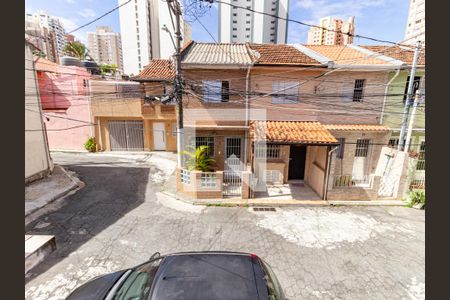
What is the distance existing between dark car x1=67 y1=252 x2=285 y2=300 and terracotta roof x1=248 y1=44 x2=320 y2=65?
8837 mm

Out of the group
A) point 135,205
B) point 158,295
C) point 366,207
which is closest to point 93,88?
point 135,205

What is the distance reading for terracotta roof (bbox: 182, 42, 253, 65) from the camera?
9.68 meters

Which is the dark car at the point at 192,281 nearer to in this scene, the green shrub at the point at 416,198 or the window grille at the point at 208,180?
the window grille at the point at 208,180

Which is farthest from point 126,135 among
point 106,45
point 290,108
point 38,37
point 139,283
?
point 106,45

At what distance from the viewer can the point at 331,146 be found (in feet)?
27.0

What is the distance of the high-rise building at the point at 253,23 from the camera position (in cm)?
6981

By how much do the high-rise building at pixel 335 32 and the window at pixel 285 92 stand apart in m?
2.57

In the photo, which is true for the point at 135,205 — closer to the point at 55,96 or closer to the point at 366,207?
the point at 366,207

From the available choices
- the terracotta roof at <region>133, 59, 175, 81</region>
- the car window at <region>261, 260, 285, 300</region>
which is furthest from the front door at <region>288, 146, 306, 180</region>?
the terracotta roof at <region>133, 59, 175, 81</region>

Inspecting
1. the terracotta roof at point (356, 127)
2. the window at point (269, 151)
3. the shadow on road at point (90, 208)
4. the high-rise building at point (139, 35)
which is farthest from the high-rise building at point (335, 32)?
the high-rise building at point (139, 35)

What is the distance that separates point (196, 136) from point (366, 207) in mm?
8177

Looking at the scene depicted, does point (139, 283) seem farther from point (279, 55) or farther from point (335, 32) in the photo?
point (335, 32)

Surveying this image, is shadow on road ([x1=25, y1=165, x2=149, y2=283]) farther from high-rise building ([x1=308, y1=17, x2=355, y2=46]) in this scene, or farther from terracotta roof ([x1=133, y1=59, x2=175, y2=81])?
high-rise building ([x1=308, y1=17, x2=355, y2=46])

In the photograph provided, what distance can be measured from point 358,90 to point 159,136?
13099 mm
